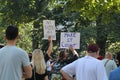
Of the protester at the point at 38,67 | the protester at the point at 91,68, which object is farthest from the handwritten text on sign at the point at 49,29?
the protester at the point at 91,68

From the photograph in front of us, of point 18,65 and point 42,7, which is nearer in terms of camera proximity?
point 18,65

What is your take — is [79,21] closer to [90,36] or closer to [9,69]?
[90,36]

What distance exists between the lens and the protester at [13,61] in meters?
5.64

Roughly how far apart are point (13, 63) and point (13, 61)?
0.03 meters

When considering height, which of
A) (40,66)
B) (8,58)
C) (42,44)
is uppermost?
(8,58)

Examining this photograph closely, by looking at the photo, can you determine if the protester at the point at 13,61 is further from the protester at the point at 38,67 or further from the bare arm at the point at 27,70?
the protester at the point at 38,67

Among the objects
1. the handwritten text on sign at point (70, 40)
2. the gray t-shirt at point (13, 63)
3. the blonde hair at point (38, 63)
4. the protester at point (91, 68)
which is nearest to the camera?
the gray t-shirt at point (13, 63)

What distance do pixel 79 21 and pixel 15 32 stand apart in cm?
2737

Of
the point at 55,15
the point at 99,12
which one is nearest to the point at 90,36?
the point at 55,15

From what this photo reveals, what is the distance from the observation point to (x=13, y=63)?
5.66m

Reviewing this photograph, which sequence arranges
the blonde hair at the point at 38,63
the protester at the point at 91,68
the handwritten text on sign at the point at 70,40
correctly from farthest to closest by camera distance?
the handwritten text on sign at the point at 70,40, the blonde hair at the point at 38,63, the protester at the point at 91,68

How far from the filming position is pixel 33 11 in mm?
38844

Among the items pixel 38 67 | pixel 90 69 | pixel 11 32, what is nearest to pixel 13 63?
pixel 11 32

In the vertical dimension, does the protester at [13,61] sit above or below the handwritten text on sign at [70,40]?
above
